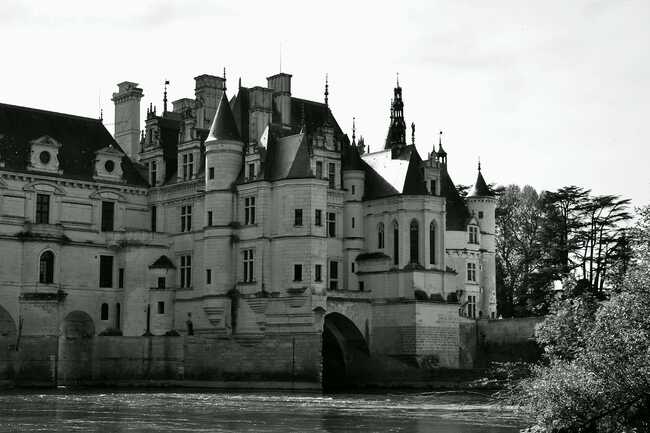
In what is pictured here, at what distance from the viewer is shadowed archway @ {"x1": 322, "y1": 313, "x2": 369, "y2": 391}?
198ft

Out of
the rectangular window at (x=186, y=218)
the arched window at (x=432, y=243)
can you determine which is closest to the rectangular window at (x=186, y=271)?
the rectangular window at (x=186, y=218)

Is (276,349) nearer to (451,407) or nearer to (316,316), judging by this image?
(316,316)

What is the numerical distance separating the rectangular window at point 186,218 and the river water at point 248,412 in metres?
11.6

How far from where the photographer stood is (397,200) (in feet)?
199

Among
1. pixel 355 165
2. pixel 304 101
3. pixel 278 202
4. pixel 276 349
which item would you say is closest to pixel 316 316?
pixel 276 349

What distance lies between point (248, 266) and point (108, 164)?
10785 mm

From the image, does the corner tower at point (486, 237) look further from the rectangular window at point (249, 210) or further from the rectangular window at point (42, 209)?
the rectangular window at point (42, 209)

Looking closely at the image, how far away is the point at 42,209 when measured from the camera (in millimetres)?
60750

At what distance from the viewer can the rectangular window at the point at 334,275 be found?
61719 mm

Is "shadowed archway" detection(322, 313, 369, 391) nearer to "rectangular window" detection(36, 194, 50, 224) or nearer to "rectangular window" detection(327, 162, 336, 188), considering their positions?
"rectangular window" detection(327, 162, 336, 188)

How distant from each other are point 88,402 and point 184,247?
57.8 feet

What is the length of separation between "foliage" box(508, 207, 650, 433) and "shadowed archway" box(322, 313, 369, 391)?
1369 inches

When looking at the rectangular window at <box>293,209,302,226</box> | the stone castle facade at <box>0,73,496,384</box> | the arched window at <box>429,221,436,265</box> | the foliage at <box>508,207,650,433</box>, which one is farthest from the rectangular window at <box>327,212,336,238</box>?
the foliage at <box>508,207,650,433</box>

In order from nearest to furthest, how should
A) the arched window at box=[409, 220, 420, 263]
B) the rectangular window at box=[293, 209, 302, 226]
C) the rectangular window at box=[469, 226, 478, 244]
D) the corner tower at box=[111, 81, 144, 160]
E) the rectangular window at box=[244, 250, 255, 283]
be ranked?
the rectangular window at box=[293, 209, 302, 226] < the rectangular window at box=[244, 250, 255, 283] < the arched window at box=[409, 220, 420, 263] < the corner tower at box=[111, 81, 144, 160] < the rectangular window at box=[469, 226, 478, 244]
